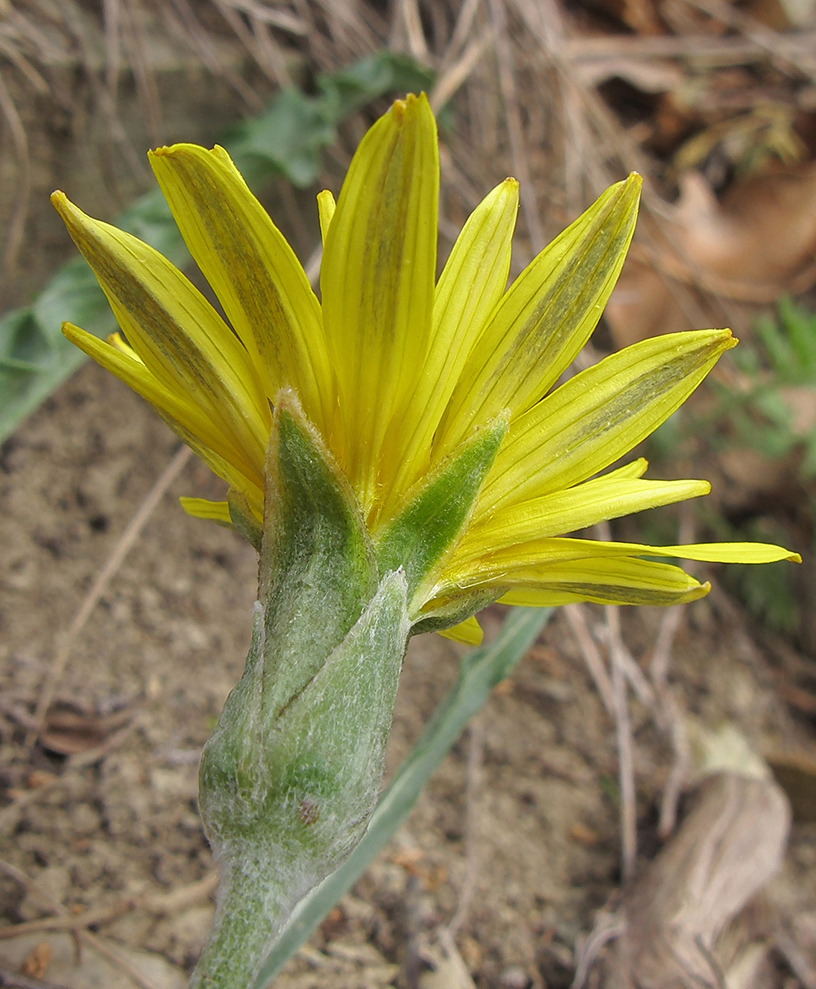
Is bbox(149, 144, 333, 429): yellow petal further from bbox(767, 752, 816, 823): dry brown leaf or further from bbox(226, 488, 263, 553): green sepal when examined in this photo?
bbox(767, 752, 816, 823): dry brown leaf

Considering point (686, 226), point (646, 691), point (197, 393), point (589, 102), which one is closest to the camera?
point (197, 393)

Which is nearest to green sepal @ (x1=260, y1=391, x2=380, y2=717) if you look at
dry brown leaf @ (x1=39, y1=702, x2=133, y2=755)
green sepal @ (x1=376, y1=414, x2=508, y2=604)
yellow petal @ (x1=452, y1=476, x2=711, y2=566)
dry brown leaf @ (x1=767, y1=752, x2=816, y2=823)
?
green sepal @ (x1=376, y1=414, x2=508, y2=604)

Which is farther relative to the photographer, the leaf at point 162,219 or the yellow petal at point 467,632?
the leaf at point 162,219

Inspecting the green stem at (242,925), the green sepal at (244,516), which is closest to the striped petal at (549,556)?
the green sepal at (244,516)

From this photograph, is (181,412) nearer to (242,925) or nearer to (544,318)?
(544,318)

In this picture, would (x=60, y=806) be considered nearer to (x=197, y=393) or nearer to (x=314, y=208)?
(x=197, y=393)

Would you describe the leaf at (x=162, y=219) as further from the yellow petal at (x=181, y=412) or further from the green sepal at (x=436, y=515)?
the green sepal at (x=436, y=515)

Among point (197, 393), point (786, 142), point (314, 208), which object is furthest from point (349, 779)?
point (786, 142)

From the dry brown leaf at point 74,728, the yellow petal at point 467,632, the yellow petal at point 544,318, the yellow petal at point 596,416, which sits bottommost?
the dry brown leaf at point 74,728
